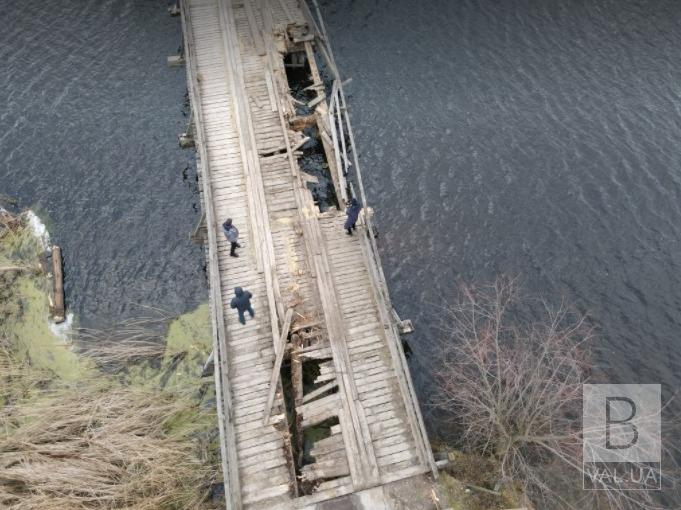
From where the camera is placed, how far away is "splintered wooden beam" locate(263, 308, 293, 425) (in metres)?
15.8

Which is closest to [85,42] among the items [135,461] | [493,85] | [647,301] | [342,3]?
[342,3]

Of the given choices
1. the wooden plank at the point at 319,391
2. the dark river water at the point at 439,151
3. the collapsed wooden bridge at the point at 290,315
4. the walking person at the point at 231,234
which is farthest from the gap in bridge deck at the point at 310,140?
the wooden plank at the point at 319,391

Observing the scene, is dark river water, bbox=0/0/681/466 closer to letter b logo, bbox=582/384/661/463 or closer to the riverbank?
letter b logo, bbox=582/384/661/463

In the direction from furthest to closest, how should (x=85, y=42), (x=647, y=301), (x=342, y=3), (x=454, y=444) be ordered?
(x=342, y=3)
(x=85, y=42)
(x=647, y=301)
(x=454, y=444)

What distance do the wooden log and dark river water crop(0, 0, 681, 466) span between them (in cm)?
51

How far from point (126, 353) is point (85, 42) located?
2327cm

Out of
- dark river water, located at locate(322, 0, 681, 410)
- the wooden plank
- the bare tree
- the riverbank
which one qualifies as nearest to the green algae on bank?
the riverbank

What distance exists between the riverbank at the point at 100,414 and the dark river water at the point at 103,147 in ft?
5.54

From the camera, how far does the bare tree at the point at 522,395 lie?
611 inches

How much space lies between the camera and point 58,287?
21.3 m

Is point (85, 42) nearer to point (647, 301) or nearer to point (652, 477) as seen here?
point (647, 301)

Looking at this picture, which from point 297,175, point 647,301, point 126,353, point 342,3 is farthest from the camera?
point 342,3

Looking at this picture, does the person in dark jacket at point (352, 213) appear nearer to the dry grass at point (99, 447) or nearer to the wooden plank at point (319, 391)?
the wooden plank at point (319, 391)

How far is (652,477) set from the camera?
648 inches
